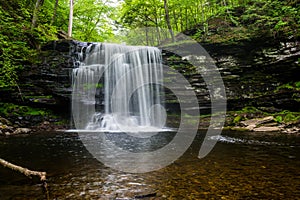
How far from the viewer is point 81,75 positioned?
15125 millimetres

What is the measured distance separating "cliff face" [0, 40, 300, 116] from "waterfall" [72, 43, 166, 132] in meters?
0.82

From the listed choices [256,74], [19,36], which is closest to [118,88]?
[19,36]

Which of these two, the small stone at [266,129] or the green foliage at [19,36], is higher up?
the green foliage at [19,36]

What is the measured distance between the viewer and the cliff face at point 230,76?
43.8 feet

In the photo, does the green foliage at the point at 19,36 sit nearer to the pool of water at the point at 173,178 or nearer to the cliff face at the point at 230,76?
the cliff face at the point at 230,76

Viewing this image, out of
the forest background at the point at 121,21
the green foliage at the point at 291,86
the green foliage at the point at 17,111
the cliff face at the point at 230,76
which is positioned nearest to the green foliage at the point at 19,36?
the forest background at the point at 121,21

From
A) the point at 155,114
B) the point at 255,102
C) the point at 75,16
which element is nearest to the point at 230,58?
the point at 255,102

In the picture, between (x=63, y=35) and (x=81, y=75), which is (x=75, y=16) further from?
(x=81, y=75)

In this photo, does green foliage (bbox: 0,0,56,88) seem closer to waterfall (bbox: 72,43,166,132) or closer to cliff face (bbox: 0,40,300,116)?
cliff face (bbox: 0,40,300,116)

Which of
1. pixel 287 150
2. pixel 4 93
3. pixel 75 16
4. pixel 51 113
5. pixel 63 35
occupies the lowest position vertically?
pixel 287 150

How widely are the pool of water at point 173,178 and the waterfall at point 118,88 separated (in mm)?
8699

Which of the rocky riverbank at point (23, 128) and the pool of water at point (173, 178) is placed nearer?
the pool of water at point (173, 178)

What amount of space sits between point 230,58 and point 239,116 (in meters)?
4.18

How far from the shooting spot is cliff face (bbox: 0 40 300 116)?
43.8 ft
